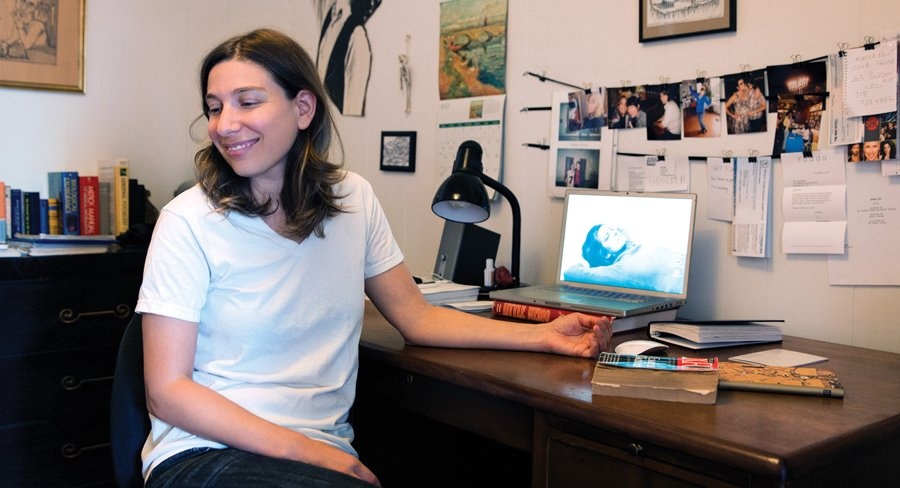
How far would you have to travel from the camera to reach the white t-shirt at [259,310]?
134 cm

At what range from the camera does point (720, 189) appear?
189cm

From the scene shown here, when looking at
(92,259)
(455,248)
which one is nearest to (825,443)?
(455,248)

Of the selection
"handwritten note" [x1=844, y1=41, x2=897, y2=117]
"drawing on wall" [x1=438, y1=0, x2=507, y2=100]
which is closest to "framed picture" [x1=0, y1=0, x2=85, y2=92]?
"drawing on wall" [x1=438, y1=0, x2=507, y2=100]

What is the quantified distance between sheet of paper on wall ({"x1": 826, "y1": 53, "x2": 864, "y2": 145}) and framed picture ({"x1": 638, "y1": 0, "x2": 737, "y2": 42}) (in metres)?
0.25

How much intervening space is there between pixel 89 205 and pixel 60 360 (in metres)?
0.62

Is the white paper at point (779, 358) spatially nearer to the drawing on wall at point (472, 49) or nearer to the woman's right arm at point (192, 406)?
the woman's right arm at point (192, 406)

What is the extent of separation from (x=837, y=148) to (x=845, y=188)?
3.3 inches

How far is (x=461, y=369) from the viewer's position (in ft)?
4.82

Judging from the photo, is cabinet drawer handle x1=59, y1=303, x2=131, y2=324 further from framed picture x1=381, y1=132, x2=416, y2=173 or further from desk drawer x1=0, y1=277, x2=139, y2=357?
framed picture x1=381, y1=132, x2=416, y2=173

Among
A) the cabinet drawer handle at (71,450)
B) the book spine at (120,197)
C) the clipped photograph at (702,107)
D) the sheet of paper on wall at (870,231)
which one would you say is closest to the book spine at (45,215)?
the book spine at (120,197)

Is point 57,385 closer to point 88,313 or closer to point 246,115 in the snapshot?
point 88,313

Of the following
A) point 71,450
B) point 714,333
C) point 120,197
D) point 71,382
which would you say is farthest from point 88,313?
point 714,333

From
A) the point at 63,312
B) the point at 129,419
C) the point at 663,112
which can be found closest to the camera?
the point at 129,419

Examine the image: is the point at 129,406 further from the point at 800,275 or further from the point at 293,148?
the point at 800,275
